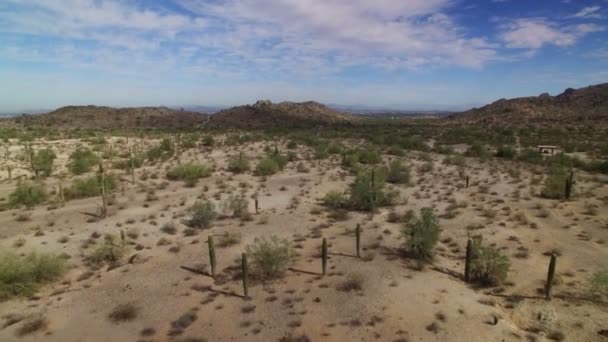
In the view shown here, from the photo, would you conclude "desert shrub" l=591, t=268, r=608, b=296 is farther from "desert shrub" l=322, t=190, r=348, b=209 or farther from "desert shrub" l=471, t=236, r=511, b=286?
"desert shrub" l=322, t=190, r=348, b=209

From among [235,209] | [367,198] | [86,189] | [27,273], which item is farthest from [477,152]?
[27,273]

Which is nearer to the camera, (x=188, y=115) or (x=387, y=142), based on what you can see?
(x=387, y=142)

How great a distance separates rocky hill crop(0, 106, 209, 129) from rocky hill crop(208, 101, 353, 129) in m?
5.95

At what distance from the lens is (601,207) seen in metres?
18.3

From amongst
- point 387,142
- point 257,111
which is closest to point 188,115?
point 257,111

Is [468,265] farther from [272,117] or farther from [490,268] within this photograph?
[272,117]

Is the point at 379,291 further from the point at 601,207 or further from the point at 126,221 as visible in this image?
the point at 601,207

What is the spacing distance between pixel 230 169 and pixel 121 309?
19.3m

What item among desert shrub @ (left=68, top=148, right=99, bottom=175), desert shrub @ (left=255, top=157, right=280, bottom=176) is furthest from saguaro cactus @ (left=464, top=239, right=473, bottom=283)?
desert shrub @ (left=68, top=148, right=99, bottom=175)

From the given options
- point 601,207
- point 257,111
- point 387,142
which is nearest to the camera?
point 601,207

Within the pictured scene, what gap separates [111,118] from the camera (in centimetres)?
8725

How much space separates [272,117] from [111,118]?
115 feet

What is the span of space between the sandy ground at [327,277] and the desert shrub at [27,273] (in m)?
0.39

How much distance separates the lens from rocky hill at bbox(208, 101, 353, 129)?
83062 mm
